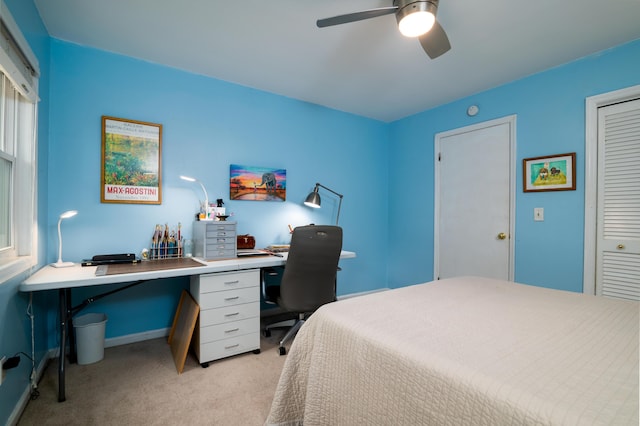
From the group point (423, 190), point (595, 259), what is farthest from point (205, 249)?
point (595, 259)

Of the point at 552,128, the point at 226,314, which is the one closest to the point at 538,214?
the point at 552,128

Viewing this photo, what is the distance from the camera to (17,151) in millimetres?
1603

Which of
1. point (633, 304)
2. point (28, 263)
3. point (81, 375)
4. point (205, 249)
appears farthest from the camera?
point (205, 249)

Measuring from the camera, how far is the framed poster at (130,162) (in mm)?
2215

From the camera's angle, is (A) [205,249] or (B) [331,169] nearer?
(A) [205,249]

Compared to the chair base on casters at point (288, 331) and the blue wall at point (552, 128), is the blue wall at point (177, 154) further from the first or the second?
the blue wall at point (552, 128)

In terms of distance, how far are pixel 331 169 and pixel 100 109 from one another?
7.44 feet

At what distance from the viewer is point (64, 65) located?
2.08 m

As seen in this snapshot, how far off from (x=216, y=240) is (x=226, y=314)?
0.58m

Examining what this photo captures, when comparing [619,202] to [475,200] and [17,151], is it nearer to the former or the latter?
[475,200]

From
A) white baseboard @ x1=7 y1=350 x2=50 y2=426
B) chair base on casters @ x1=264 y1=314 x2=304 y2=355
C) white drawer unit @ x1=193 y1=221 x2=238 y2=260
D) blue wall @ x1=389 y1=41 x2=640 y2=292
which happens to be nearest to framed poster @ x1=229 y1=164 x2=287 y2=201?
white drawer unit @ x1=193 y1=221 x2=238 y2=260

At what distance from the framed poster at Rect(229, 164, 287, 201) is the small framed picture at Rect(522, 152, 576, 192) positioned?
237 centimetres

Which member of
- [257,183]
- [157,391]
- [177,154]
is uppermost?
[177,154]

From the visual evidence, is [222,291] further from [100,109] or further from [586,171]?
[586,171]
